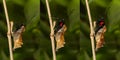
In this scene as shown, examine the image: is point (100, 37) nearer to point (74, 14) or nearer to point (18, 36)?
point (74, 14)

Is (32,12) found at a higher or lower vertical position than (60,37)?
higher

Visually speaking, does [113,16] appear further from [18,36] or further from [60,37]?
[18,36]

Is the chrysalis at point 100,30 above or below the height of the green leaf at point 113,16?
below

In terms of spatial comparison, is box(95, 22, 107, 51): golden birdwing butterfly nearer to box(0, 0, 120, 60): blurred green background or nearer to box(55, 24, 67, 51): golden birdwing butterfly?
box(0, 0, 120, 60): blurred green background

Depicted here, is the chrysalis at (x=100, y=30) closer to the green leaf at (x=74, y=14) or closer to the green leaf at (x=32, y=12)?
the green leaf at (x=74, y=14)

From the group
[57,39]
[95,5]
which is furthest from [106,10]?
[57,39]

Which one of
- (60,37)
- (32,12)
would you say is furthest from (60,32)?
(32,12)

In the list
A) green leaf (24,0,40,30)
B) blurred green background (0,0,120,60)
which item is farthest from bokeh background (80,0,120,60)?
green leaf (24,0,40,30)


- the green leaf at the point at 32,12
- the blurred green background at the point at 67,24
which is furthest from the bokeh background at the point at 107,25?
the green leaf at the point at 32,12

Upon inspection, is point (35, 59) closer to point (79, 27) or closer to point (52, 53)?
point (52, 53)
